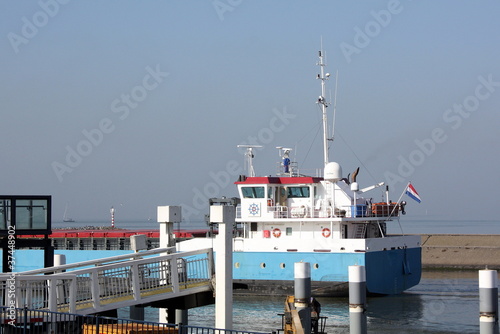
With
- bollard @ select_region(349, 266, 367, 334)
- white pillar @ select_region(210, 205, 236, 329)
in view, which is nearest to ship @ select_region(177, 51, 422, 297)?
bollard @ select_region(349, 266, 367, 334)

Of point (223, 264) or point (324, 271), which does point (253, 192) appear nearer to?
point (324, 271)

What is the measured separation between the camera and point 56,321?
15.0 m

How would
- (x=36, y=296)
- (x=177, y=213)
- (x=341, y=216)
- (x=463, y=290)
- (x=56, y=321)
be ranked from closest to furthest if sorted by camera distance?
(x=56, y=321) < (x=36, y=296) < (x=177, y=213) < (x=341, y=216) < (x=463, y=290)

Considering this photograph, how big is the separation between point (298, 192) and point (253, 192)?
189 centimetres

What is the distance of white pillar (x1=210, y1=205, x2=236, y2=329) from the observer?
55.3ft

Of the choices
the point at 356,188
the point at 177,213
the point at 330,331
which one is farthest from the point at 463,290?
the point at 177,213

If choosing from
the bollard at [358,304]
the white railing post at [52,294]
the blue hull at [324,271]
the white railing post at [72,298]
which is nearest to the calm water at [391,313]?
the blue hull at [324,271]

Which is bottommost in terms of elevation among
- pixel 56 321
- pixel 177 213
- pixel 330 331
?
pixel 330 331

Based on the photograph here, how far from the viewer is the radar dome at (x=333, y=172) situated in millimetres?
33562

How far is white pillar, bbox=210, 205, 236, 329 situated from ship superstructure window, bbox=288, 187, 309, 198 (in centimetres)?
1880

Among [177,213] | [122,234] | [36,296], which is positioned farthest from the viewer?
[122,234]

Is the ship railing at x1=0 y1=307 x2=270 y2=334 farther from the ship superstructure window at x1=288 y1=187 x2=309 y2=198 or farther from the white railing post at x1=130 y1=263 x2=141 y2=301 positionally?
the ship superstructure window at x1=288 y1=187 x2=309 y2=198

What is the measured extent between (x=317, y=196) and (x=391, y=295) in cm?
520

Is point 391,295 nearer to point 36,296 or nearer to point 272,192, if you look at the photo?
point 272,192
